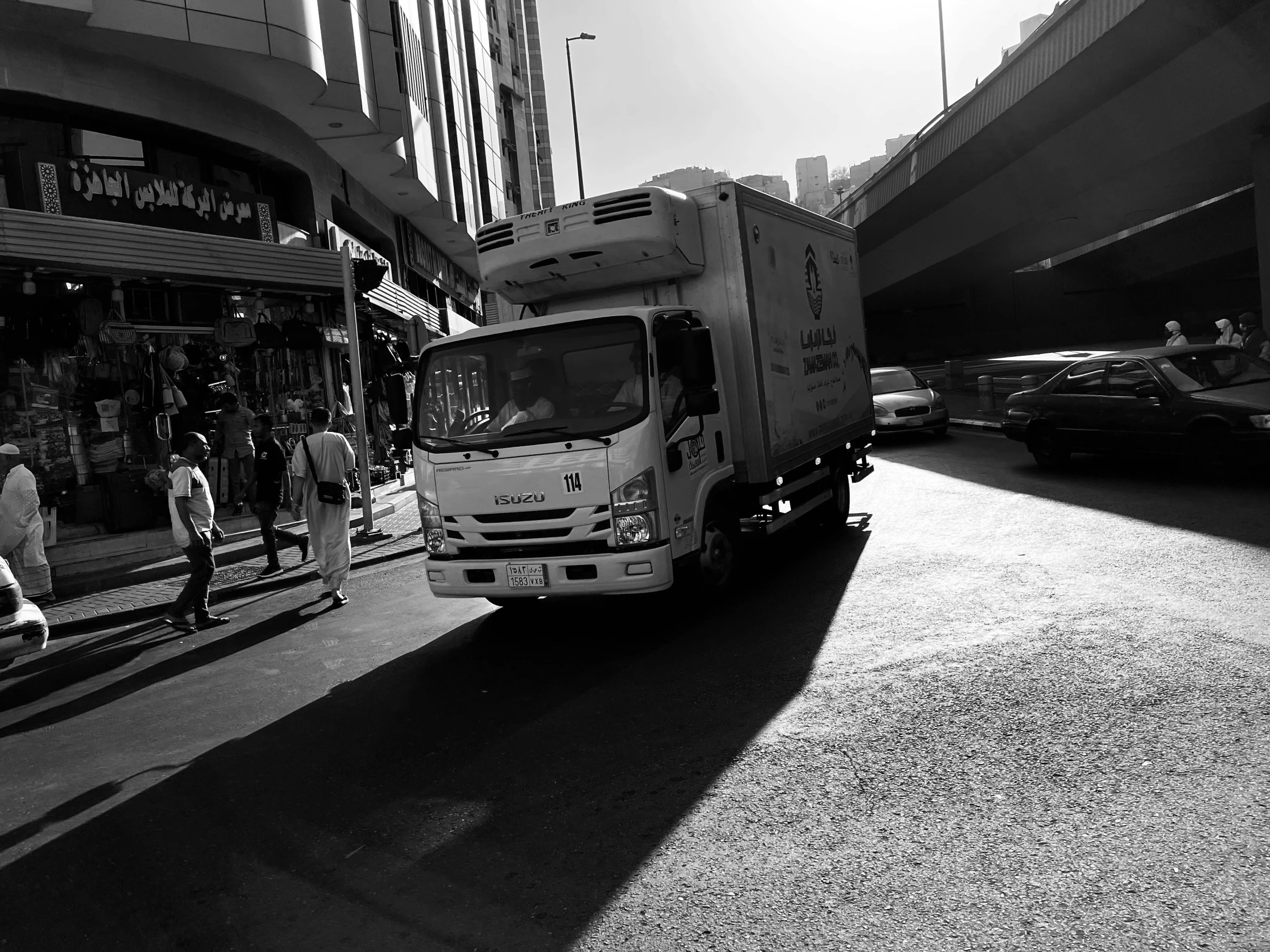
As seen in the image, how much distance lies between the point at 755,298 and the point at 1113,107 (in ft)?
48.8

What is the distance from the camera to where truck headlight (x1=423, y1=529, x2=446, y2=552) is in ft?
24.3

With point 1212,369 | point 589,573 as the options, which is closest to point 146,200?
point 589,573

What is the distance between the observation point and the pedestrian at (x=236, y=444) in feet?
49.3

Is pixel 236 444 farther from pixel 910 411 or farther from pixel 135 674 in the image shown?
pixel 910 411

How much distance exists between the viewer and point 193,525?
29.6ft

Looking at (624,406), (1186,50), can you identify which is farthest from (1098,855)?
(1186,50)

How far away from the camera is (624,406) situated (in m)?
7.03

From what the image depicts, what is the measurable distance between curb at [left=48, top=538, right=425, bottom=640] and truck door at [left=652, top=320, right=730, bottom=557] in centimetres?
561

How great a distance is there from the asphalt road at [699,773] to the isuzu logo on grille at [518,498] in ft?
3.44

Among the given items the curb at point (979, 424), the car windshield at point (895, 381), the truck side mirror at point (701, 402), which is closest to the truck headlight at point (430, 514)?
the truck side mirror at point (701, 402)

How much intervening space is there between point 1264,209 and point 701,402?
58.2ft

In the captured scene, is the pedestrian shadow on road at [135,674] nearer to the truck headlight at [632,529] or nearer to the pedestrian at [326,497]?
the pedestrian at [326,497]

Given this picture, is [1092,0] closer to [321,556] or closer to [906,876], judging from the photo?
[321,556]

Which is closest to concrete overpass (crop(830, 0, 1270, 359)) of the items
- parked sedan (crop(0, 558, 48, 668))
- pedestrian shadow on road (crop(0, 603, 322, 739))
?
pedestrian shadow on road (crop(0, 603, 322, 739))
